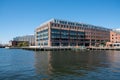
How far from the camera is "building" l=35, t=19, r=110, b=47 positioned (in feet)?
535

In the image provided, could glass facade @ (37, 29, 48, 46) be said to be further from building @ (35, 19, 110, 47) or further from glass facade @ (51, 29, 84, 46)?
glass facade @ (51, 29, 84, 46)

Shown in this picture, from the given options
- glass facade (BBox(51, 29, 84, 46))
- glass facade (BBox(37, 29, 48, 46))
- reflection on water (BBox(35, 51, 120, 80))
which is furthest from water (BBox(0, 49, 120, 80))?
glass facade (BBox(37, 29, 48, 46))

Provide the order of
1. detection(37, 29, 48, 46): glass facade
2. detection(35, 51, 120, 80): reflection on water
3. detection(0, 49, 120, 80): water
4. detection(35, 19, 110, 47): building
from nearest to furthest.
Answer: detection(0, 49, 120, 80): water < detection(35, 51, 120, 80): reflection on water < detection(35, 19, 110, 47): building < detection(37, 29, 48, 46): glass facade

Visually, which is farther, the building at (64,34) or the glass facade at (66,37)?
the glass facade at (66,37)

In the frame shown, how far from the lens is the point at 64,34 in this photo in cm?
17012

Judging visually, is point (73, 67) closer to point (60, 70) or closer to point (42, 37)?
point (60, 70)

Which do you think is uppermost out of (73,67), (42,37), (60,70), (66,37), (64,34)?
(64,34)

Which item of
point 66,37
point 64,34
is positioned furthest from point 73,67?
point 66,37

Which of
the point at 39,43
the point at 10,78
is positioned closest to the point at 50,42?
the point at 39,43

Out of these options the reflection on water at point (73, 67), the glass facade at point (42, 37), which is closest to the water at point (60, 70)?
the reflection on water at point (73, 67)

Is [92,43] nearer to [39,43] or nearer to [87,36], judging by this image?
[87,36]

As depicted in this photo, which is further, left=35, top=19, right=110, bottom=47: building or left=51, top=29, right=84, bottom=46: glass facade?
left=51, top=29, right=84, bottom=46: glass facade

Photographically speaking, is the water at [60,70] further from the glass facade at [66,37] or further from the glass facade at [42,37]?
the glass facade at [42,37]

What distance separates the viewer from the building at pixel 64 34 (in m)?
163
